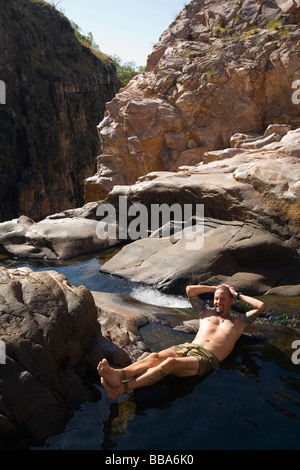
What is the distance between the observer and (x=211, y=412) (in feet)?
12.9

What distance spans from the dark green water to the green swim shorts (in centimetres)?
10

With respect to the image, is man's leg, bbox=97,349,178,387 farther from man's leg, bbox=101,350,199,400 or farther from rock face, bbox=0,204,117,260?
rock face, bbox=0,204,117,260

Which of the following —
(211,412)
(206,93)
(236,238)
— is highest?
(206,93)

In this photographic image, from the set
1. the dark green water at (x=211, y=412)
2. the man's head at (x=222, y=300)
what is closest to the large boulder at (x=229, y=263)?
the man's head at (x=222, y=300)

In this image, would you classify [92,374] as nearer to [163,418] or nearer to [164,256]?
[163,418]

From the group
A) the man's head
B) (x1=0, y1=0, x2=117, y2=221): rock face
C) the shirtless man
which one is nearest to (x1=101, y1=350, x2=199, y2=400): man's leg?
the shirtless man

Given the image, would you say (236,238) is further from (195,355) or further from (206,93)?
(206,93)

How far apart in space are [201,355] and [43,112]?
113 ft

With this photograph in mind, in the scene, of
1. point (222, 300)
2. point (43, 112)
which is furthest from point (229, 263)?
point (43, 112)

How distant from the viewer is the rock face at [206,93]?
1370cm

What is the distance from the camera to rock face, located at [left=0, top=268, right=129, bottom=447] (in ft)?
11.9

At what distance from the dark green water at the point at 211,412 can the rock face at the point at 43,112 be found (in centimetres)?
2982

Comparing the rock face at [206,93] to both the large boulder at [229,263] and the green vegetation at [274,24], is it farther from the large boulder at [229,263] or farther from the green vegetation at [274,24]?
the large boulder at [229,263]
